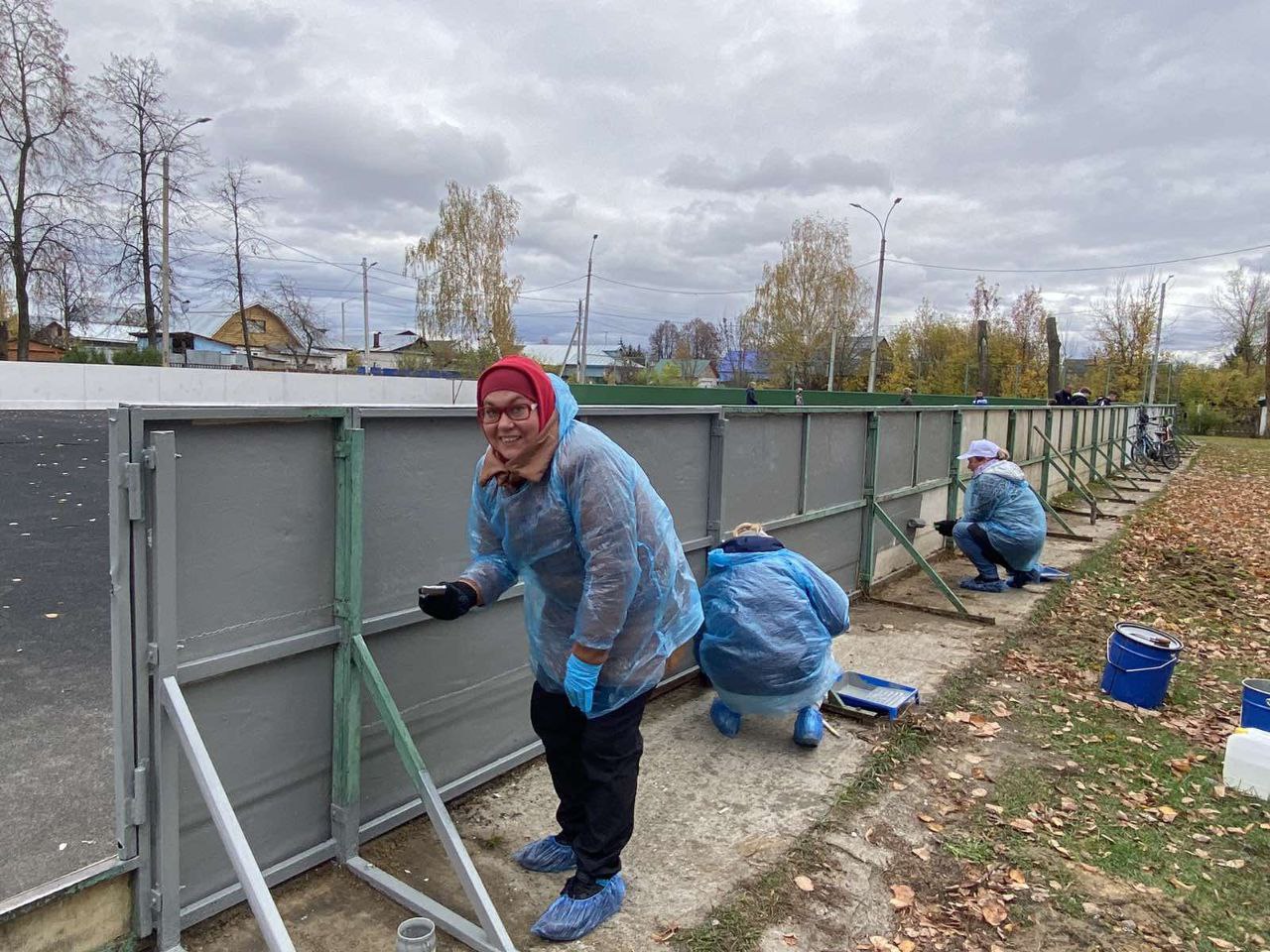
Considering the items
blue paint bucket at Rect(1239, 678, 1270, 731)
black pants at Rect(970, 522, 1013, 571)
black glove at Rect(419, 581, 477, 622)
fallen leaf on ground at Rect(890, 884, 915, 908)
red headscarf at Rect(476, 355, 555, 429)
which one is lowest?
fallen leaf on ground at Rect(890, 884, 915, 908)

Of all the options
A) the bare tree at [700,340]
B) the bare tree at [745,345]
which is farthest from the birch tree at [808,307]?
the bare tree at [700,340]

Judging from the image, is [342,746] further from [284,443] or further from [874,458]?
[874,458]

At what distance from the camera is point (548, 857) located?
10.2 feet

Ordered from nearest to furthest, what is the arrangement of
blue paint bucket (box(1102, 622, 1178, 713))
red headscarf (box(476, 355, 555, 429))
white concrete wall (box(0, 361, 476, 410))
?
red headscarf (box(476, 355, 555, 429)), blue paint bucket (box(1102, 622, 1178, 713)), white concrete wall (box(0, 361, 476, 410))

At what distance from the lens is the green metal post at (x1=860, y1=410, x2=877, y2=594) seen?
710 centimetres

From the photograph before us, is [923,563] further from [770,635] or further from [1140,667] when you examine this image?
[770,635]

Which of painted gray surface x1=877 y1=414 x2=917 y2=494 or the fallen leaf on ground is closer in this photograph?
the fallen leaf on ground

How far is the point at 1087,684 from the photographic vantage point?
5398 mm

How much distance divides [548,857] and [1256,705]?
369cm

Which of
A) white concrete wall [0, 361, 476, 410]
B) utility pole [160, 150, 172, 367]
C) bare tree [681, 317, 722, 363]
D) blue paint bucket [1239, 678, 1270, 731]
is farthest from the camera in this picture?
bare tree [681, 317, 722, 363]

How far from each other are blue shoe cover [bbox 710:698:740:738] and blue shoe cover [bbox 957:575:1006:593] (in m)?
4.28

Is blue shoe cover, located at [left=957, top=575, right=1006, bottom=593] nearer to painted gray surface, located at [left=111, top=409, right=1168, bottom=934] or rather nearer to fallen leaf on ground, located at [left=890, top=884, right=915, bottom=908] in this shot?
painted gray surface, located at [left=111, top=409, right=1168, bottom=934]

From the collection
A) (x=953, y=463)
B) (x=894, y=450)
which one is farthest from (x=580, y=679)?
(x=953, y=463)

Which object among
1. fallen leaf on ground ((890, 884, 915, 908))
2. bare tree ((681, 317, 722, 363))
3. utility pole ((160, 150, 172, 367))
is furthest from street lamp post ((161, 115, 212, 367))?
bare tree ((681, 317, 722, 363))
